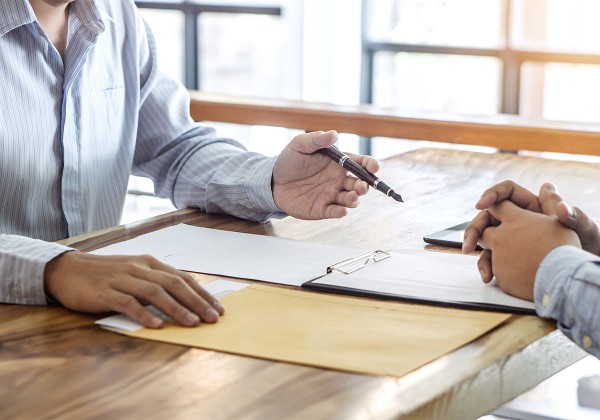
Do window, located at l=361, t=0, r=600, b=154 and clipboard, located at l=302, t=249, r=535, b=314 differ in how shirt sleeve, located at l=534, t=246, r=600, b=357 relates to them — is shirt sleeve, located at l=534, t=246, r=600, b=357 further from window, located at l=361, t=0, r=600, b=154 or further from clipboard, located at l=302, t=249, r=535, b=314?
window, located at l=361, t=0, r=600, b=154

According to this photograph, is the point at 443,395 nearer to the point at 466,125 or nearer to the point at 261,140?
the point at 466,125

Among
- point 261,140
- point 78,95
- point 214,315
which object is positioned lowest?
point 261,140

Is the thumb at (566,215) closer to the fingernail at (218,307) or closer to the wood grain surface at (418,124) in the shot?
the fingernail at (218,307)

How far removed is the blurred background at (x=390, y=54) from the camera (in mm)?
4188

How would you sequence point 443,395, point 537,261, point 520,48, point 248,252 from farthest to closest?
1. point 520,48
2. point 248,252
3. point 537,261
4. point 443,395

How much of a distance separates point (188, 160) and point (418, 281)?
2.29 feet

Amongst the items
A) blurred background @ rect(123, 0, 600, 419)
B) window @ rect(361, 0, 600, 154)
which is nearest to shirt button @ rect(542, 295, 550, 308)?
blurred background @ rect(123, 0, 600, 419)

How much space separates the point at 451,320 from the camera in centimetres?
106

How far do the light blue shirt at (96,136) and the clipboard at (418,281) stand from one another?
293mm

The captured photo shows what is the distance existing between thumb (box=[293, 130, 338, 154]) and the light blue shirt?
80mm

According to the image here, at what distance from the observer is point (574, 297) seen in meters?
1.07

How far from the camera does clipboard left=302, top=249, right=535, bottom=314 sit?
112 centimetres

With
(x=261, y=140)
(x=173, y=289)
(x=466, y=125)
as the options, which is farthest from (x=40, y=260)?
(x=261, y=140)

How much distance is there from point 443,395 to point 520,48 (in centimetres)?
354
